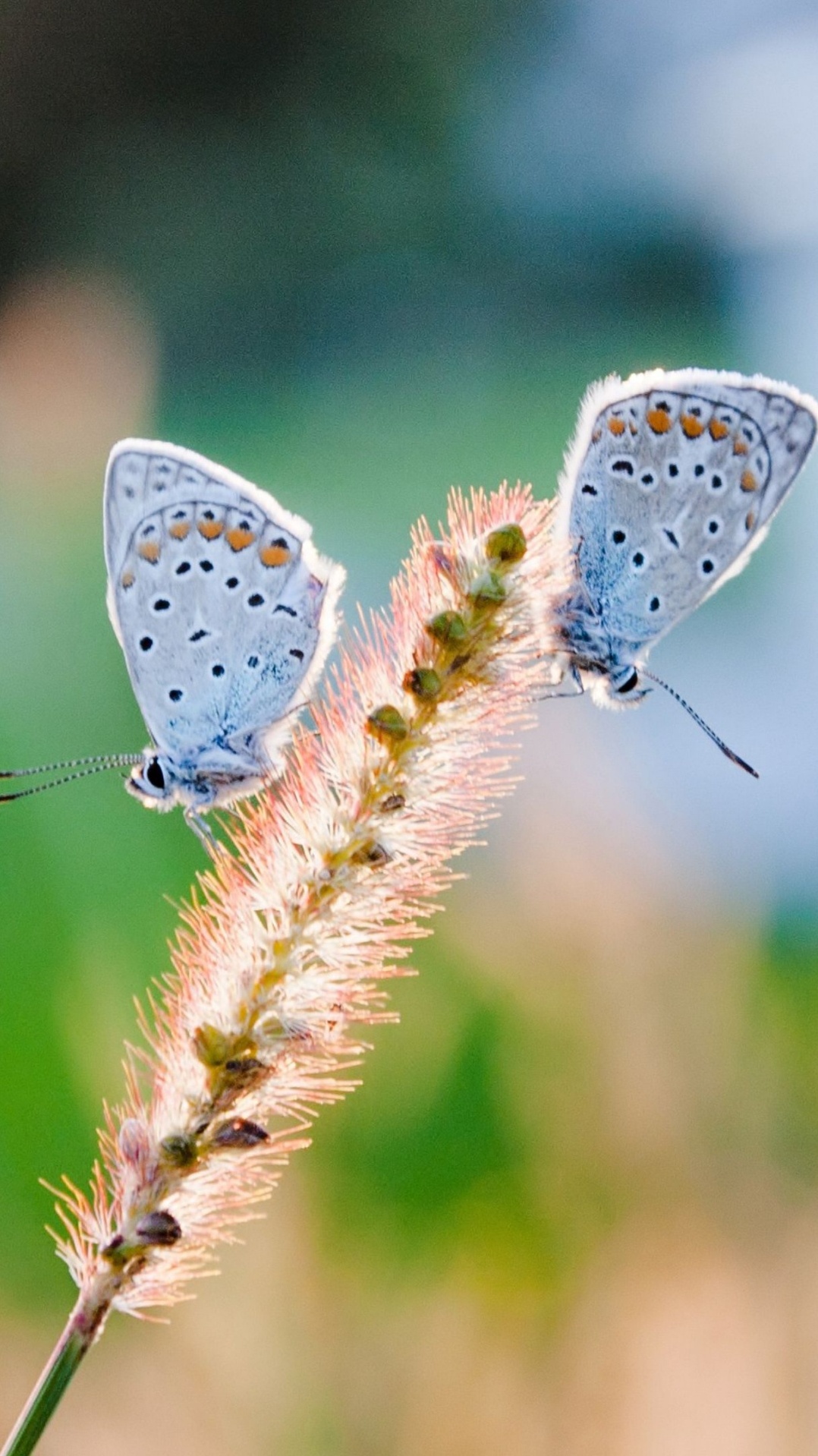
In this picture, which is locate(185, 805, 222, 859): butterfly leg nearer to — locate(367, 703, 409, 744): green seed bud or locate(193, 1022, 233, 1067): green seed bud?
locate(367, 703, 409, 744): green seed bud

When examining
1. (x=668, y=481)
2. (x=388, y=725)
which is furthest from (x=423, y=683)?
(x=668, y=481)

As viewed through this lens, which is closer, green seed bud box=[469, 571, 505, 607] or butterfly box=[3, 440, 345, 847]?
green seed bud box=[469, 571, 505, 607]

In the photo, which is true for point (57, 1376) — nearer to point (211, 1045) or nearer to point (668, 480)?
point (211, 1045)

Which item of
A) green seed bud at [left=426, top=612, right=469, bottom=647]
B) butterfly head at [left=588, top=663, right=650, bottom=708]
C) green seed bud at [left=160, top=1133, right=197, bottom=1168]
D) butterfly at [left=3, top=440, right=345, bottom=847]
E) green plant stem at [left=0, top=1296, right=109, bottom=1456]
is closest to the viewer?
green plant stem at [left=0, top=1296, right=109, bottom=1456]

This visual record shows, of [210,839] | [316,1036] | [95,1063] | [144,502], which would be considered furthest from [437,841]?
[95,1063]

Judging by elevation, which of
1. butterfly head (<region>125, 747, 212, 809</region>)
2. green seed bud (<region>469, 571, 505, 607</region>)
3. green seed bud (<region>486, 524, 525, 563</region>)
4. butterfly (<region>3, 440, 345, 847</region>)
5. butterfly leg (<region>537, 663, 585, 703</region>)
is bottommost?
butterfly head (<region>125, 747, 212, 809</region>)

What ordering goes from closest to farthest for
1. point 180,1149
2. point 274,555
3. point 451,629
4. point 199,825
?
point 180,1149
point 451,629
point 274,555
point 199,825

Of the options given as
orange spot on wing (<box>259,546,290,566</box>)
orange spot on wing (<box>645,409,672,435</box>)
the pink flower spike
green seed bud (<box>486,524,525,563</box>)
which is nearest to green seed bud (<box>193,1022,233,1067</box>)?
the pink flower spike
